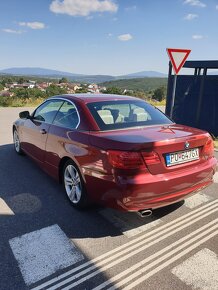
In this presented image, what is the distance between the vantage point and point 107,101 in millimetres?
4438

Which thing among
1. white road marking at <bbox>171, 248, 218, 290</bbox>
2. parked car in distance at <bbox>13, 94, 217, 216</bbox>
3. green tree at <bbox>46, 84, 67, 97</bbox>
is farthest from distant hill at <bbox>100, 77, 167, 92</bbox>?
white road marking at <bbox>171, 248, 218, 290</bbox>

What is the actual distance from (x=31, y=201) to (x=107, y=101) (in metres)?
1.86

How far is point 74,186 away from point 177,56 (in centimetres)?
418

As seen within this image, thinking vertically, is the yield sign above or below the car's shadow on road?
above

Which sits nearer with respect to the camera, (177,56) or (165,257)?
(165,257)

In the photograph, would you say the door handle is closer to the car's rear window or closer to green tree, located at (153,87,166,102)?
the car's rear window

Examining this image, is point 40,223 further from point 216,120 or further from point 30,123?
point 216,120

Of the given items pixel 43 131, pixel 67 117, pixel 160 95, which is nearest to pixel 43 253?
pixel 67 117

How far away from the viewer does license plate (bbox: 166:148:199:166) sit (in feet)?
11.2

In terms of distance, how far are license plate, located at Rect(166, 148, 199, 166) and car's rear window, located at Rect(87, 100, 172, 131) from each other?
2.47ft

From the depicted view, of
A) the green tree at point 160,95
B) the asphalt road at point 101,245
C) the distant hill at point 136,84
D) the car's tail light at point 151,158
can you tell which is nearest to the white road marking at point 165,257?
the asphalt road at point 101,245

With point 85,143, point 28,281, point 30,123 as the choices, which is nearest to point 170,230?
point 85,143

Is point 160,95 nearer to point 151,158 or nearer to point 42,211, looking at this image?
point 42,211

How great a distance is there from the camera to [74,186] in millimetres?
4145
